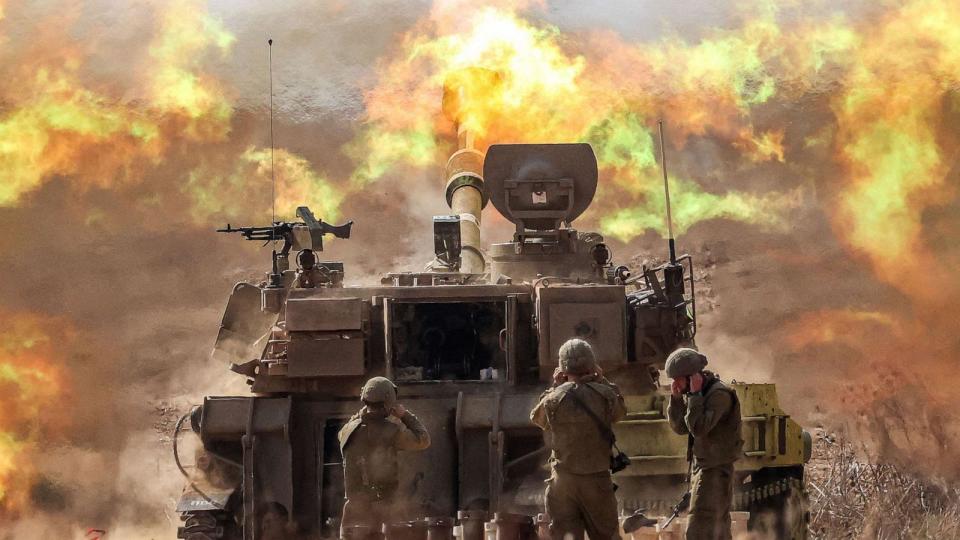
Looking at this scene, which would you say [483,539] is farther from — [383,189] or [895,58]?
[383,189]

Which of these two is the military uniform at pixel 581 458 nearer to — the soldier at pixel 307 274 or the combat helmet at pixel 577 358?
the combat helmet at pixel 577 358

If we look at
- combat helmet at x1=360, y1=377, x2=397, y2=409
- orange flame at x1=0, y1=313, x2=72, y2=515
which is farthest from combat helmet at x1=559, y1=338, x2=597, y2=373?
orange flame at x1=0, y1=313, x2=72, y2=515

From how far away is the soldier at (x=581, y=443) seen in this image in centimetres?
879

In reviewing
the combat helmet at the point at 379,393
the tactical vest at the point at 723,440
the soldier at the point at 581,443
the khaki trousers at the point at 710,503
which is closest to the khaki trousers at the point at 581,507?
the soldier at the point at 581,443

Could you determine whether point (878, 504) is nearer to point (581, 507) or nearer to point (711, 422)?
point (711, 422)

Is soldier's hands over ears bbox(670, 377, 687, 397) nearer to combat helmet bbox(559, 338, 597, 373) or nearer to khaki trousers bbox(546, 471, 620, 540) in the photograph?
combat helmet bbox(559, 338, 597, 373)

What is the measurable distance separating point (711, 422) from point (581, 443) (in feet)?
2.66

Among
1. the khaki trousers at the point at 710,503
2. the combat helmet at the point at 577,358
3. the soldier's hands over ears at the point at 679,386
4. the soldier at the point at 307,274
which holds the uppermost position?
the soldier at the point at 307,274

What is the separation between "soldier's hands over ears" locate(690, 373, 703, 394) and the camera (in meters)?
8.78

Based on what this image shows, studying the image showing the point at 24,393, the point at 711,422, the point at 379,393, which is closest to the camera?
the point at 711,422

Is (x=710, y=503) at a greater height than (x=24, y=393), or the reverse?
(x=24, y=393)

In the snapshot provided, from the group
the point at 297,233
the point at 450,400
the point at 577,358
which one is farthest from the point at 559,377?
the point at 297,233

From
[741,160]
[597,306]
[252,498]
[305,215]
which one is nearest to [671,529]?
[597,306]

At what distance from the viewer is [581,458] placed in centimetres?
882
